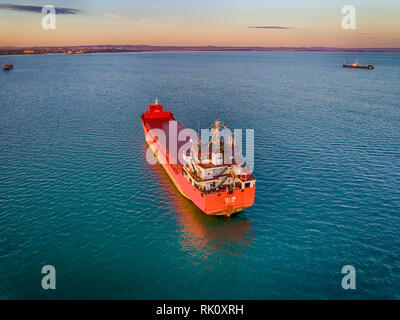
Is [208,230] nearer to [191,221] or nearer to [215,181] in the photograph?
[191,221]

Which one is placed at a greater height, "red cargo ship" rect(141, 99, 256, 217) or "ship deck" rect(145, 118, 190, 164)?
"ship deck" rect(145, 118, 190, 164)

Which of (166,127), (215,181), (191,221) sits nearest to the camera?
(191,221)

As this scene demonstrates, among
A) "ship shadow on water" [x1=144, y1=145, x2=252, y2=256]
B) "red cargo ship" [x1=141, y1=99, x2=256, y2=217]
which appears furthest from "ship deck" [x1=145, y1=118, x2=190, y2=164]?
"ship shadow on water" [x1=144, y1=145, x2=252, y2=256]

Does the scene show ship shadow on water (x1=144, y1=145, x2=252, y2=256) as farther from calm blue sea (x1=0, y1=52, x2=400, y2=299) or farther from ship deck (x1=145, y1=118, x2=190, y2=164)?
ship deck (x1=145, y1=118, x2=190, y2=164)

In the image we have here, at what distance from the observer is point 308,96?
11362 cm

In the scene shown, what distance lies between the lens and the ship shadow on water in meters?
31.6

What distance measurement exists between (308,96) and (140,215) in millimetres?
100981

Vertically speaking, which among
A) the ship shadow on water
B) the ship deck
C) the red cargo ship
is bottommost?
the ship shadow on water

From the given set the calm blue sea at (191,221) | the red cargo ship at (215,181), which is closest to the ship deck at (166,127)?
the calm blue sea at (191,221)

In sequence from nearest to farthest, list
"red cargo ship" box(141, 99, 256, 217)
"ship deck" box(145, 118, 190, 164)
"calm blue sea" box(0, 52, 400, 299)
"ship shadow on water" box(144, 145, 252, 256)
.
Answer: "calm blue sea" box(0, 52, 400, 299), "ship shadow on water" box(144, 145, 252, 256), "red cargo ship" box(141, 99, 256, 217), "ship deck" box(145, 118, 190, 164)

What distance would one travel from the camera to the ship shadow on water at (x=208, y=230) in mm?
31561

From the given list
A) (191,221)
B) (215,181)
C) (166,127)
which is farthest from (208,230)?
(166,127)

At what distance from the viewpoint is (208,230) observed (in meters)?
34.4
